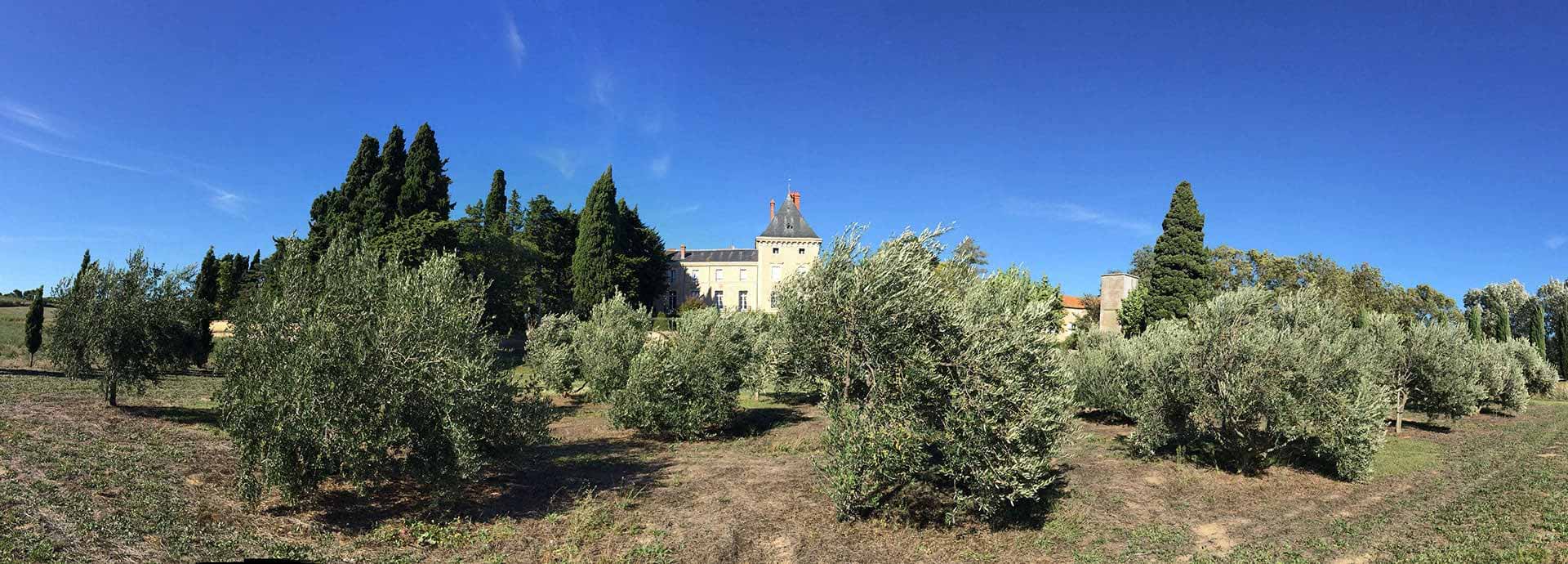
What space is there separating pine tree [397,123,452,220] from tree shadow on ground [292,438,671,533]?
37.6 m

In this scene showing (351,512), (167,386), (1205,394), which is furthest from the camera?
(167,386)

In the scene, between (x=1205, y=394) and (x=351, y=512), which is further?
(x=1205, y=394)

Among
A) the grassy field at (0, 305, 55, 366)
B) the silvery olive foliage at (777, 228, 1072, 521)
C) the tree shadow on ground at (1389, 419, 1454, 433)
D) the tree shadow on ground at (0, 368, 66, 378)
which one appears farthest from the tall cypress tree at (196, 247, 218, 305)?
the tree shadow on ground at (1389, 419, 1454, 433)

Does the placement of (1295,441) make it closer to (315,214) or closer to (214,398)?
(214,398)

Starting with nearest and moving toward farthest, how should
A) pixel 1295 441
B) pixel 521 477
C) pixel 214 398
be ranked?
pixel 214 398 < pixel 521 477 < pixel 1295 441

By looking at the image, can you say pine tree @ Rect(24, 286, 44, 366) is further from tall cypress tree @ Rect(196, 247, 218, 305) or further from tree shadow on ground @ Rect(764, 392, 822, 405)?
tree shadow on ground @ Rect(764, 392, 822, 405)

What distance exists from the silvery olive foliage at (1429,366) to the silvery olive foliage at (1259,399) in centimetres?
1034

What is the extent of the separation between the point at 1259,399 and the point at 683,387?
53.5ft

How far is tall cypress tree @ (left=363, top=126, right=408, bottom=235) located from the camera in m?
46.6

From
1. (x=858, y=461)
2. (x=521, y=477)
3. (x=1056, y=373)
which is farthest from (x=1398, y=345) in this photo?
(x=521, y=477)

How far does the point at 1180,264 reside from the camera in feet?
145

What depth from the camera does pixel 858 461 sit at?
1145 cm

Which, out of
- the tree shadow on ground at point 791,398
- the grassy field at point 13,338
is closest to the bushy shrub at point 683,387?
the tree shadow on ground at point 791,398

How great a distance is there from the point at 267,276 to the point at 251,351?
1.90m
